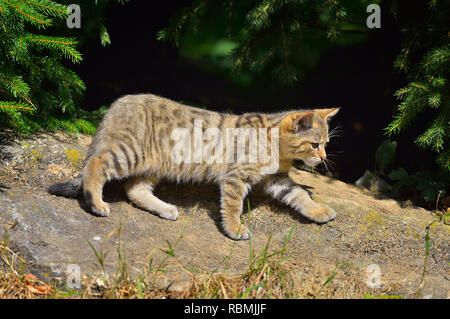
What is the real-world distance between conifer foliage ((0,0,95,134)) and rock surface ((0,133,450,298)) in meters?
0.23

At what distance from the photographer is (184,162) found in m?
3.99

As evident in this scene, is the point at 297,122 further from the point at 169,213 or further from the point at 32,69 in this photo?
the point at 32,69

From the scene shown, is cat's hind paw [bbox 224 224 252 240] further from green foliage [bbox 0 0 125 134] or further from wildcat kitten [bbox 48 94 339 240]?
green foliage [bbox 0 0 125 134]

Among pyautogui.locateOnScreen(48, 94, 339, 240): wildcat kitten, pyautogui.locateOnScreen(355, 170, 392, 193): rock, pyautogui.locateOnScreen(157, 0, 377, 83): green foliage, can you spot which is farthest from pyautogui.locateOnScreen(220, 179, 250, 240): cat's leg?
pyautogui.locateOnScreen(355, 170, 392, 193): rock

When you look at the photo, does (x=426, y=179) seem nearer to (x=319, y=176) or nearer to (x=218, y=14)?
(x=319, y=176)

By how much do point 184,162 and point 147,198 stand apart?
1.52 ft

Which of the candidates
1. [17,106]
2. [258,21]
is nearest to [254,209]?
[258,21]

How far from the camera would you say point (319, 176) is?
4.95 meters

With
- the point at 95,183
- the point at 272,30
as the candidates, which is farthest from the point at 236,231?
the point at 272,30

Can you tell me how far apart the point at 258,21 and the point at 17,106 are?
2304 millimetres

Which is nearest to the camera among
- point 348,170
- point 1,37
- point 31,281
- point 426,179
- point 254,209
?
point 31,281

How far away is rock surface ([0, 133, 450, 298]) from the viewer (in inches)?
120

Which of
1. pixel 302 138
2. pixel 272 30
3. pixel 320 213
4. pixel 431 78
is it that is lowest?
pixel 320 213

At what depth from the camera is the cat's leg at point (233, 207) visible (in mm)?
3659
